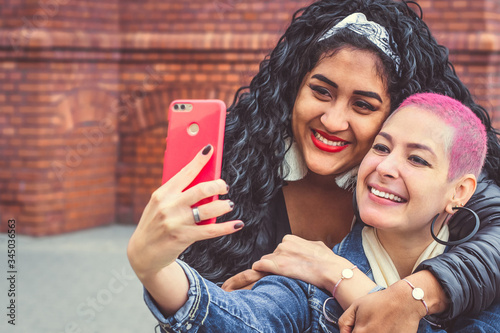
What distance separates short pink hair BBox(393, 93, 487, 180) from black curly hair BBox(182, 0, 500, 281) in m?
0.34

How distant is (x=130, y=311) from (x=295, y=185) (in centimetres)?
230

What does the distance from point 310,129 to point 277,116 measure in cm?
14

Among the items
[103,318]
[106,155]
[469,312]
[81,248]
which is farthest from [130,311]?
[469,312]

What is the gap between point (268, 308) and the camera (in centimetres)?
181

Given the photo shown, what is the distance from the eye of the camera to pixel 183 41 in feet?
19.6

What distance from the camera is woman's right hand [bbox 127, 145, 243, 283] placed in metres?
1.48

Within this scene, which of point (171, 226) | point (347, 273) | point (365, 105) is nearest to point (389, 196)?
point (347, 273)

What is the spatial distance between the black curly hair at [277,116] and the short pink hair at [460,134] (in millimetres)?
343

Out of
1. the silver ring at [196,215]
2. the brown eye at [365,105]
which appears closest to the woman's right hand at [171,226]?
the silver ring at [196,215]

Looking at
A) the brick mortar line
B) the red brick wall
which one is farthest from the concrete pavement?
the brick mortar line

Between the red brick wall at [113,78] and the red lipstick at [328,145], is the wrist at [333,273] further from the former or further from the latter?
the red brick wall at [113,78]

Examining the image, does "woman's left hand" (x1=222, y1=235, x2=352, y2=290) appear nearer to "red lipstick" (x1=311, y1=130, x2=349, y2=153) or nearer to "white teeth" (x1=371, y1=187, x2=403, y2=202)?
"white teeth" (x1=371, y1=187, x2=403, y2=202)

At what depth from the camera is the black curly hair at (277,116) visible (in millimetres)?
2363

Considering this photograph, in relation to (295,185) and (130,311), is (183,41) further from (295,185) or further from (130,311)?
(295,185)
